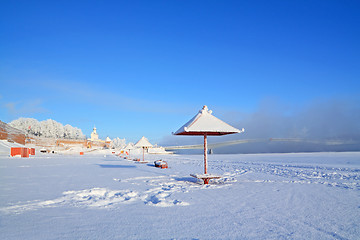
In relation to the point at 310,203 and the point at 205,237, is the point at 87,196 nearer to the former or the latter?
the point at 205,237

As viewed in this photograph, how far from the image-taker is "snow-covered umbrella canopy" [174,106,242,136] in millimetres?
9391

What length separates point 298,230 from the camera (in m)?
4.35

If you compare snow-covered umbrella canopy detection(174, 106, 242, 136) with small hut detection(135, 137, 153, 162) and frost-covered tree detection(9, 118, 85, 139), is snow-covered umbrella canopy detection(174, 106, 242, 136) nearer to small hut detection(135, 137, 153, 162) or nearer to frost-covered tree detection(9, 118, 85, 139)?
small hut detection(135, 137, 153, 162)

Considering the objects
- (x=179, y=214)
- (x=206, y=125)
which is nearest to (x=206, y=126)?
(x=206, y=125)

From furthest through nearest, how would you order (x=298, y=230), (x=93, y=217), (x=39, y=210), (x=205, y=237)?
(x=39, y=210)
(x=93, y=217)
(x=298, y=230)
(x=205, y=237)

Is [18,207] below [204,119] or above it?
below

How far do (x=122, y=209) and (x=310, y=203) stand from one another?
506 centimetres

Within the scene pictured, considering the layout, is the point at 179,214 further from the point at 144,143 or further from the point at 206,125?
the point at 144,143

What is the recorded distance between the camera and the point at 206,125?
9680 millimetres

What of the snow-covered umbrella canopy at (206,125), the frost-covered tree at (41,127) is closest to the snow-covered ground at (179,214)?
the snow-covered umbrella canopy at (206,125)

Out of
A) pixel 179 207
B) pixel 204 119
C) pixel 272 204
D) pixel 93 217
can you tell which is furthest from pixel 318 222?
pixel 204 119

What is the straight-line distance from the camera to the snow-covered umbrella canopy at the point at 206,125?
9.39 m

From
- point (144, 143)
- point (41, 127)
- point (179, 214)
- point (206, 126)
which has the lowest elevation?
point (179, 214)

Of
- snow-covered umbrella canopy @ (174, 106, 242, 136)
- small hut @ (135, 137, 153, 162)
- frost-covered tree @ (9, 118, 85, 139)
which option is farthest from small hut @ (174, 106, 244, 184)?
frost-covered tree @ (9, 118, 85, 139)
